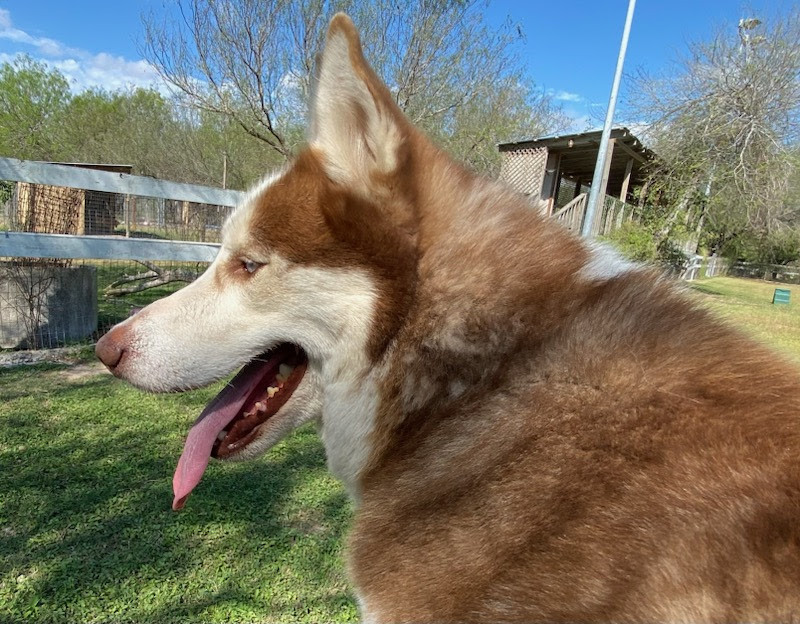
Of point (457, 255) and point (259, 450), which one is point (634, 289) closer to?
point (457, 255)

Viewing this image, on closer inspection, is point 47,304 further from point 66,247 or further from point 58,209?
point 58,209

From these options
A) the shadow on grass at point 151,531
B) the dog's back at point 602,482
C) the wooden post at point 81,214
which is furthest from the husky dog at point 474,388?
the wooden post at point 81,214

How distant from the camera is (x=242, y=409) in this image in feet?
7.07

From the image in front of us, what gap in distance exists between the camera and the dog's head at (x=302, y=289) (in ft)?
5.61

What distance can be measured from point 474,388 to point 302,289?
2.38 feet

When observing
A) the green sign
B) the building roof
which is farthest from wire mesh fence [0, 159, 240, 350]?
the green sign

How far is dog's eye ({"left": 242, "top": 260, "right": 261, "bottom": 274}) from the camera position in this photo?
6.35 feet

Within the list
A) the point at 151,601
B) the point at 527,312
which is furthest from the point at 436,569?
the point at 151,601

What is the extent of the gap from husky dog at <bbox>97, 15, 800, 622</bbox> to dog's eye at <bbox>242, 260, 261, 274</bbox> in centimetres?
3

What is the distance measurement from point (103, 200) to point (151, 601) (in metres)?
7.64

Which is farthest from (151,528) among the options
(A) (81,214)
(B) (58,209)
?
(A) (81,214)

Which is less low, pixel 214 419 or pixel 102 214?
pixel 102 214

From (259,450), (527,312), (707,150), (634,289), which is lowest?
(259,450)

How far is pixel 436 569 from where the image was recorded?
1341 mm
